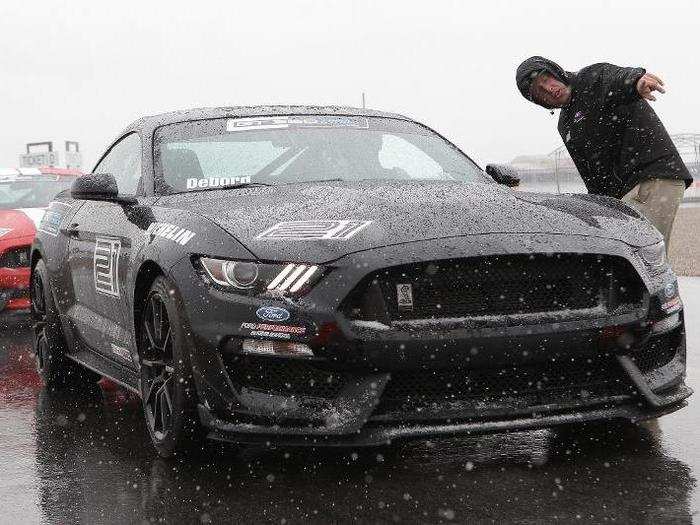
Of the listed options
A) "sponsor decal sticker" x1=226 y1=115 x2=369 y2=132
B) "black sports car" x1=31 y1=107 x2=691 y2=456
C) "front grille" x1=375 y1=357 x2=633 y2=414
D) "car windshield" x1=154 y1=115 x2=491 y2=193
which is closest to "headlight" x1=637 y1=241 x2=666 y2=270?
"black sports car" x1=31 y1=107 x2=691 y2=456

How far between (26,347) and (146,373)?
4.25 m

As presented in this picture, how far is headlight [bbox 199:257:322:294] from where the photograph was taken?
406 centimetres

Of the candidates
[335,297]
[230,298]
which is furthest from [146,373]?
[335,297]

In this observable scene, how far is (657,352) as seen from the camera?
14.7 ft

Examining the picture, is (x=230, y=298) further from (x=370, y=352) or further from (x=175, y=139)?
(x=175, y=139)

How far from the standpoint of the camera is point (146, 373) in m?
4.98

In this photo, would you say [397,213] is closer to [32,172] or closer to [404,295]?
[404,295]

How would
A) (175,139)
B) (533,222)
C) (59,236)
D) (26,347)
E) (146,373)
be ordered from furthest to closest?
(26,347) < (59,236) < (175,139) < (146,373) < (533,222)

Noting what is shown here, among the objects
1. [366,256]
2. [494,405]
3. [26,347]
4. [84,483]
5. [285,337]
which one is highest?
[366,256]

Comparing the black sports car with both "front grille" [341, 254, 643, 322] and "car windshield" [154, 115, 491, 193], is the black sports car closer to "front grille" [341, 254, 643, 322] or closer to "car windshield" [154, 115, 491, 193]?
"front grille" [341, 254, 643, 322]

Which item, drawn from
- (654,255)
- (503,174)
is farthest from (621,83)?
(654,255)

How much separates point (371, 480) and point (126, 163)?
2.65 metres

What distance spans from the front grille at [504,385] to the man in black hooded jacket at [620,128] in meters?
2.24

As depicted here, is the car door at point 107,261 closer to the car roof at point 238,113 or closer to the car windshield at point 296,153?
the car roof at point 238,113
